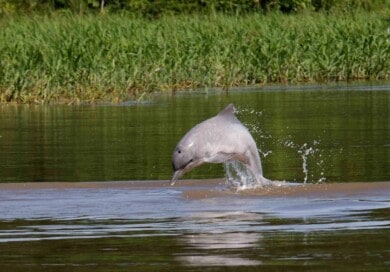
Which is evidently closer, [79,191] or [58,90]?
[79,191]

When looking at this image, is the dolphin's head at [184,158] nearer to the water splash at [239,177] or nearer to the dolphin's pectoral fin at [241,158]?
the dolphin's pectoral fin at [241,158]

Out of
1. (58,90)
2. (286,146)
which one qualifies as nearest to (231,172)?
(286,146)

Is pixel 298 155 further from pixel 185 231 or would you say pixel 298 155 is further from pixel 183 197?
pixel 185 231

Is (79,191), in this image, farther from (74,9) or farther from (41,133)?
(74,9)

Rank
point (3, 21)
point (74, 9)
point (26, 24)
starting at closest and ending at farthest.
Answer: point (26, 24)
point (3, 21)
point (74, 9)

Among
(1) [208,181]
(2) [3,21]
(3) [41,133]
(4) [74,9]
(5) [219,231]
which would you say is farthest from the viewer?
(4) [74,9]

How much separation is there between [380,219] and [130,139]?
7798 mm

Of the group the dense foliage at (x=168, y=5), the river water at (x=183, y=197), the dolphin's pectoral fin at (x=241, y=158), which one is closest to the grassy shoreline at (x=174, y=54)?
the river water at (x=183, y=197)

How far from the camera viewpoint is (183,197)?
11773 millimetres

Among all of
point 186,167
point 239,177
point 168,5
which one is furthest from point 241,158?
point 168,5

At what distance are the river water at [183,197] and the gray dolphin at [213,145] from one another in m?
0.27

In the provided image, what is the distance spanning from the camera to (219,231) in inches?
365

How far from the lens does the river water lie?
820 centimetres

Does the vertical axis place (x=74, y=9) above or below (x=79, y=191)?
above
